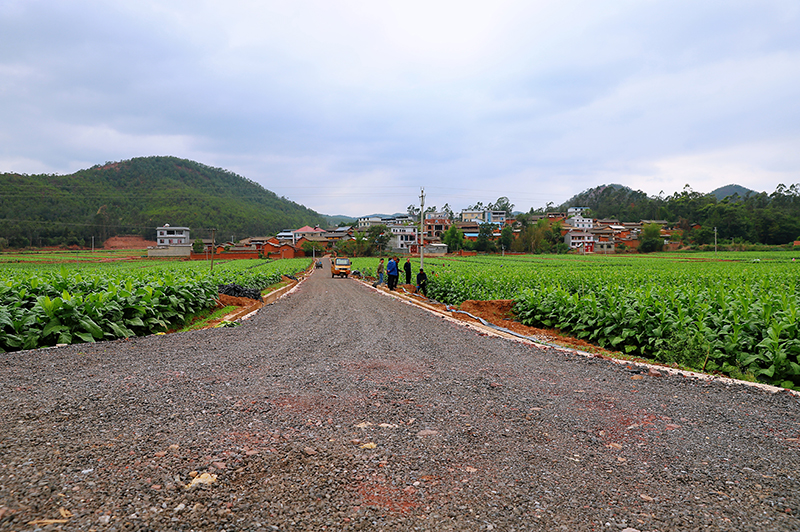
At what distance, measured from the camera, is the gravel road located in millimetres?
2480

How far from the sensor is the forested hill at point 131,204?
229 feet

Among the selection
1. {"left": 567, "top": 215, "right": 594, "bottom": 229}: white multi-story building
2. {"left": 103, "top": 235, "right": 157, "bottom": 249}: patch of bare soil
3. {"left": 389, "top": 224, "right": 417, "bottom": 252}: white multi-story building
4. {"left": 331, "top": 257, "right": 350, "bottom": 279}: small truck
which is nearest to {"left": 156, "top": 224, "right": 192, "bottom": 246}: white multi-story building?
{"left": 103, "top": 235, "right": 157, "bottom": 249}: patch of bare soil

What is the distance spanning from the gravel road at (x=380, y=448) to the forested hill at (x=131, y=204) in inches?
2983

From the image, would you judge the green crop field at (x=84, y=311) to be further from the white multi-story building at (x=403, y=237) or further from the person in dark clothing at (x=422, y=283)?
the white multi-story building at (x=403, y=237)

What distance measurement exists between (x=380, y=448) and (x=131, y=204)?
4333 inches

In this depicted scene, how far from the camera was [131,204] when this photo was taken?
94250 millimetres

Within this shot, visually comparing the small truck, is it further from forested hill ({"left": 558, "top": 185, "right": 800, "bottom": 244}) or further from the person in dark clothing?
forested hill ({"left": 558, "top": 185, "right": 800, "bottom": 244})

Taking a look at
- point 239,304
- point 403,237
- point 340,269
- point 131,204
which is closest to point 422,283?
point 239,304

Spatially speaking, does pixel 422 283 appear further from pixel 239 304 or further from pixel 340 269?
pixel 340 269

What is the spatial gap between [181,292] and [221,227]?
9454 centimetres

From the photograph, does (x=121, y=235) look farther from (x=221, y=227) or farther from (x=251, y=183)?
(x=251, y=183)

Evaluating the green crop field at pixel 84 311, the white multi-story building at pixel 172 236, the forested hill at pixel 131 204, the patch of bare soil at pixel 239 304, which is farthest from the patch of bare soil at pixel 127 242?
the green crop field at pixel 84 311

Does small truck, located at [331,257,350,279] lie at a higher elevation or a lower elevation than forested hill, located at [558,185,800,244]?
lower

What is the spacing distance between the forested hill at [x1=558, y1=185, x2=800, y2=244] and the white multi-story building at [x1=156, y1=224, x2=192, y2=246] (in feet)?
347
